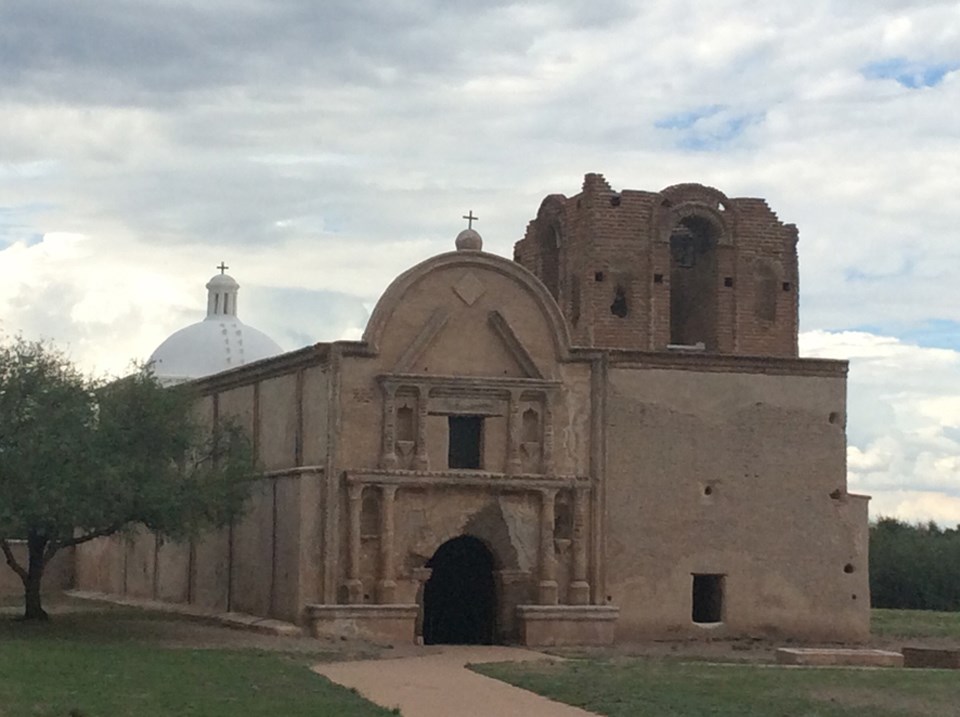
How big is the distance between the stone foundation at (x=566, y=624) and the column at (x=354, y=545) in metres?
2.82

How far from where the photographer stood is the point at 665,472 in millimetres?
30219

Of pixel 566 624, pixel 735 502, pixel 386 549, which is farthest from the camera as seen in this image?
pixel 735 502

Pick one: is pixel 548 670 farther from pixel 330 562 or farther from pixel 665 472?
pixel 665 472

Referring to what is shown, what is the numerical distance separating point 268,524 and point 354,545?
2.60 metres

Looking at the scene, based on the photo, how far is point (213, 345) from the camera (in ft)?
148

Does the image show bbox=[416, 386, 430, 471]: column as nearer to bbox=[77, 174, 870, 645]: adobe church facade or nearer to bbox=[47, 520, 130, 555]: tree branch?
bbox=[77, 174, 870, 645]: adobe church facade

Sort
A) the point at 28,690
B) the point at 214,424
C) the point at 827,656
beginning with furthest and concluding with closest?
the point at 214,424 < the point at 827,656 < the point at 28,690

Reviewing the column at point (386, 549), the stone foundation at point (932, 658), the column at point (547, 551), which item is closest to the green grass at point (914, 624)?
the stone foundation at point (932, 658)

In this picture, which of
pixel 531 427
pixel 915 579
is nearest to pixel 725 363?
pixel 531 427

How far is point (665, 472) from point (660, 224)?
5.66 m

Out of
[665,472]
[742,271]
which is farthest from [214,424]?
[742,271]

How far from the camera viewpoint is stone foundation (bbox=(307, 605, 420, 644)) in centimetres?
2745

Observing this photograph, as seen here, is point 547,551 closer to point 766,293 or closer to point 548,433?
point 548,433

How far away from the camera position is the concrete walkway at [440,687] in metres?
18.4
